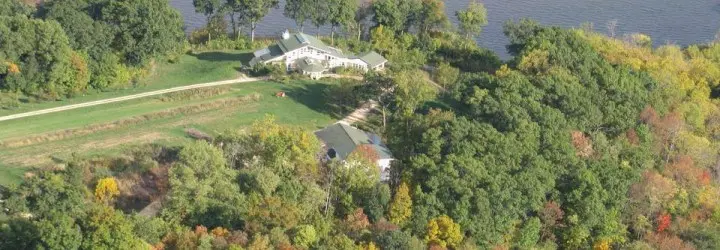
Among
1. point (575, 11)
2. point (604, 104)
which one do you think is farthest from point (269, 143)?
point (575, 11)

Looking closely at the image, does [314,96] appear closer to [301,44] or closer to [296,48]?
[296,48]

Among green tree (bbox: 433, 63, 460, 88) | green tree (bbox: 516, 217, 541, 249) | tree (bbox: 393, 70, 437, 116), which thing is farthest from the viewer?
green tree (bbox: 433, 63, 460, 88)

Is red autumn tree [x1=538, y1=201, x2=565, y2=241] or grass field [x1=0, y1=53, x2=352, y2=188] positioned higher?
grass field [x1=0, y1=53, x2=352, y2=188]

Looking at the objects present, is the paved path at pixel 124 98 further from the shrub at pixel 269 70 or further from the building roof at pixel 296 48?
the building roof at pixel 296 48

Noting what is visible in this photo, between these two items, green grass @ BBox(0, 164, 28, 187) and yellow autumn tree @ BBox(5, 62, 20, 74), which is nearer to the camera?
green grass @ BBox(0, 164, 28, 187)

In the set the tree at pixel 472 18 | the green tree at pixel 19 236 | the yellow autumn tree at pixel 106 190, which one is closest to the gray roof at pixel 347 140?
the yellow autumn tree at pixel 106 190

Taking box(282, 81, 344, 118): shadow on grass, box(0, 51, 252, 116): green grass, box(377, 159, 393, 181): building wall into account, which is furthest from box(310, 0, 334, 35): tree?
box(377, 159, 393, 181): building wall

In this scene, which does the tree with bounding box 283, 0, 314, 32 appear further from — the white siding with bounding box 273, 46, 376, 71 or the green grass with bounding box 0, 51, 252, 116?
the white siding with bounding box 273, 46, 376, 71
